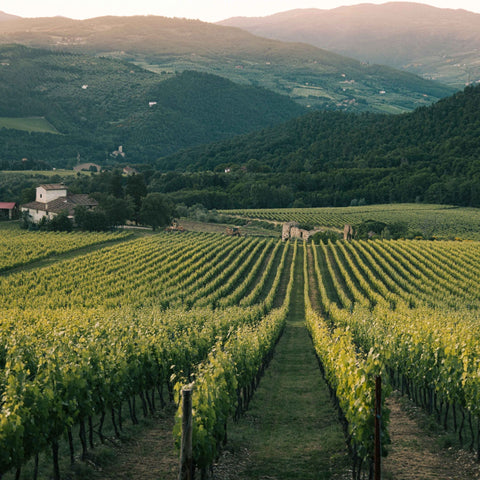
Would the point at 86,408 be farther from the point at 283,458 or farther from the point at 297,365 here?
the point at 297,365

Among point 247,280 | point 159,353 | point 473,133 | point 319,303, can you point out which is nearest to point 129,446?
point 159,353

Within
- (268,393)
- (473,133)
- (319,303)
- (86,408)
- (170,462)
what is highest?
(473,133)

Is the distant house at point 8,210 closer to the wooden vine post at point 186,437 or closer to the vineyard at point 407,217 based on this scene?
the vineyard at point 407,217

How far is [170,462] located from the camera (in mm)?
13602

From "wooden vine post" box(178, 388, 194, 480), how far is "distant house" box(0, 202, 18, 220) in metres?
95.0

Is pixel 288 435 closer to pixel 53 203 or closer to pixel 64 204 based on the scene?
pixel 64 204

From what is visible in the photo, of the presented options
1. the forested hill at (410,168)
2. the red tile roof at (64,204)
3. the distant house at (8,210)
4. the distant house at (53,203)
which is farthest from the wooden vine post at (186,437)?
the forested hill at (410,168)

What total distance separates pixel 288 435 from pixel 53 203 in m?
83.1

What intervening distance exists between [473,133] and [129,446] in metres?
181

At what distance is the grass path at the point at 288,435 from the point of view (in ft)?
43.7

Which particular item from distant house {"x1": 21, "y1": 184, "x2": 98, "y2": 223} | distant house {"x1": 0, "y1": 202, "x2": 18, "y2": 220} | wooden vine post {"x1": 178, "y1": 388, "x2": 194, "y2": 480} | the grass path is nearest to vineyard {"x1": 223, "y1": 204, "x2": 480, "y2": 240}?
distant house {"x1": 21, "y1": 184, "x2": 98, "y2": 223}

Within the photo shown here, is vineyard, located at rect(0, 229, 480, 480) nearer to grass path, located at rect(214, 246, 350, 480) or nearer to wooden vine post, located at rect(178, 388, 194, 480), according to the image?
grass path, located at rect(214, 246, 350, 480)

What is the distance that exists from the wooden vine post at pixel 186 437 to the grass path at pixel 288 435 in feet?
10.9

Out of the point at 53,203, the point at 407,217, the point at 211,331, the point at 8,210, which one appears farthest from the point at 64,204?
the point at 211,331
